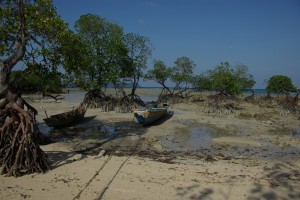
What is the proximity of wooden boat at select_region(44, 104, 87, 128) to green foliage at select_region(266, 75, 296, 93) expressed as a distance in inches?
1099

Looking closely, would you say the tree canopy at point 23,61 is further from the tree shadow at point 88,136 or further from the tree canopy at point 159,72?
the tree canopy at point 159,72

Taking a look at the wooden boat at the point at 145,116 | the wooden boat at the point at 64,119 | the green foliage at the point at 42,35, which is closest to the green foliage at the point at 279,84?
the wooden boat at the point at 145,116

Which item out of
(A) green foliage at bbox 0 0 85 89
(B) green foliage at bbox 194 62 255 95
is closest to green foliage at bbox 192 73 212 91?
(B) green foliage at bbox 194 62 255 95

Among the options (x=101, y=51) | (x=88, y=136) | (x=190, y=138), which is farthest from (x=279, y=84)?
(x=88, y=136)

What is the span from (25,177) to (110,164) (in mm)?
2330

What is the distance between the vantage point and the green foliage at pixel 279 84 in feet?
123

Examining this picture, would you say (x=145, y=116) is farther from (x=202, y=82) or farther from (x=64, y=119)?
(x=202, y=82)

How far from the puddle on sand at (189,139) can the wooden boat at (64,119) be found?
526 centimetres

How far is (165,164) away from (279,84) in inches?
1312

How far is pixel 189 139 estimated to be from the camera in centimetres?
1389

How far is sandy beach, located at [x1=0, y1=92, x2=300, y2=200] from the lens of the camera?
6.60m

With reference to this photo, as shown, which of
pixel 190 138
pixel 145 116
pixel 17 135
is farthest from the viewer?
pixel 145 116

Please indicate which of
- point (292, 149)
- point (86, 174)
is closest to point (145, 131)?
point (292, 149)

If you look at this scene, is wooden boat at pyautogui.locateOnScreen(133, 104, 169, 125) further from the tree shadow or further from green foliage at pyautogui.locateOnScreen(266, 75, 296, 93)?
green foliage at pyautogui.locateOnScreen(266, 75, 296, 93)
